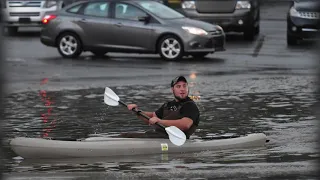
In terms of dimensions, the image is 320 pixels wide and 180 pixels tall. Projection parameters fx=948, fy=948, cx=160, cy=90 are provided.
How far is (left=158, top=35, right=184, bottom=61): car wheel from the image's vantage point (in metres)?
22.6

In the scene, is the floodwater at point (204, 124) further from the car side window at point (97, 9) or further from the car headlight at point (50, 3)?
the car headlight at point (50, 3)

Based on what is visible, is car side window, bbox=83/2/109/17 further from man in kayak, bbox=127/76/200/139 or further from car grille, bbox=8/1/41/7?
man in kayak, bbox=127/76/200/139

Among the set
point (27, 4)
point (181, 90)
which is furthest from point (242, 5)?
point (181, 90)

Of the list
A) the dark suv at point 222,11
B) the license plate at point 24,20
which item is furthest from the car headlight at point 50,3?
the dark suv at point 222,11

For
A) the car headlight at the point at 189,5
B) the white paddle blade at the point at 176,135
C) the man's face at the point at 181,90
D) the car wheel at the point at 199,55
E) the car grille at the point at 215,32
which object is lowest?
the car wheel at the point at 199,55

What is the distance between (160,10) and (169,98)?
705 cm

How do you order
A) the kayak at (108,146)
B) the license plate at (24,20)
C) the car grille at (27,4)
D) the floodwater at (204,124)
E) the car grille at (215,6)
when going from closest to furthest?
the floodwater at (204,124) → the kayak at (108,146) → the car grille at (215,6) → the license plate at (24,20) → the car grille at (27,4)

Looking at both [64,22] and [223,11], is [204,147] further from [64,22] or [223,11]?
[223,11]

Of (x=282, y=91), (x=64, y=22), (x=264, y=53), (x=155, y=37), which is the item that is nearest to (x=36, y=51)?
(x=64, y=22)

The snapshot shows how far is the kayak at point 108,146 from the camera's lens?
1042 cm

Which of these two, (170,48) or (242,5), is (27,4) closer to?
(242,5)

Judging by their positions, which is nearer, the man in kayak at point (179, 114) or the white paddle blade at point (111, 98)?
the man in kayak at point (179, 114)

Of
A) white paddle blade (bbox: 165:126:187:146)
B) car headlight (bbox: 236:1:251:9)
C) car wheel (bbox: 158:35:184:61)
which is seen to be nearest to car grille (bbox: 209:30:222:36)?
car wheel (bbox: 158:35:184:61)

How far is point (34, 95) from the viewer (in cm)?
1727
